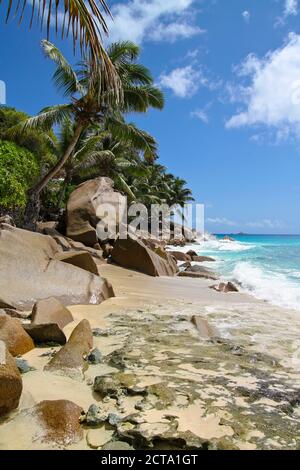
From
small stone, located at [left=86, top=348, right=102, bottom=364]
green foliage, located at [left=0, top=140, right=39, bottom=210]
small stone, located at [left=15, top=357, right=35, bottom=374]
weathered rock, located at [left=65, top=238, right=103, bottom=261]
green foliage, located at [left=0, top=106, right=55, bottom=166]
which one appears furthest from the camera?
green foliage, located at [left=0, top=106, right=55, bottom=166]

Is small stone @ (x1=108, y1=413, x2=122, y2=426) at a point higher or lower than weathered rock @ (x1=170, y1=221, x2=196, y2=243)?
lower

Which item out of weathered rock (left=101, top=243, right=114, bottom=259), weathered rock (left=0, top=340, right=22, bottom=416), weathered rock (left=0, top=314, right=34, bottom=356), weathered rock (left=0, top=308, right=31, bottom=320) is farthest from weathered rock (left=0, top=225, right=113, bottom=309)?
weathered rock (left=101, top=243, right=114, bottom=259)

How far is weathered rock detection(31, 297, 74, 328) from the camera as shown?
165 inches

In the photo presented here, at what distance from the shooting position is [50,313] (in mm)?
4406

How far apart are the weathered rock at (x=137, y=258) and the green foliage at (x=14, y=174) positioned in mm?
3985

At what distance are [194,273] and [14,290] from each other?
784 centimetres

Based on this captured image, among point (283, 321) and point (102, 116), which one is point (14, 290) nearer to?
point (283, 321)

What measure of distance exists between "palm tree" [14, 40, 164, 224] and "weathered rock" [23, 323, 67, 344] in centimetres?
1084

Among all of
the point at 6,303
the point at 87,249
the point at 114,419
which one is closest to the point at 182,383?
the point at 114,419

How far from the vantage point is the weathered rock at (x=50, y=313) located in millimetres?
4195

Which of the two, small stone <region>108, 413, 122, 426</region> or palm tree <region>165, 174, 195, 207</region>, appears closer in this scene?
small stone <region>108, 413, 122, 426</region>

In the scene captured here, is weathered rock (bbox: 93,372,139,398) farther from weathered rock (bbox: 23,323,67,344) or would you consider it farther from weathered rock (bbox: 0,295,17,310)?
weathered rock (bbox: 0,295,17,310)

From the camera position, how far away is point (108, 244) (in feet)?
45.3
